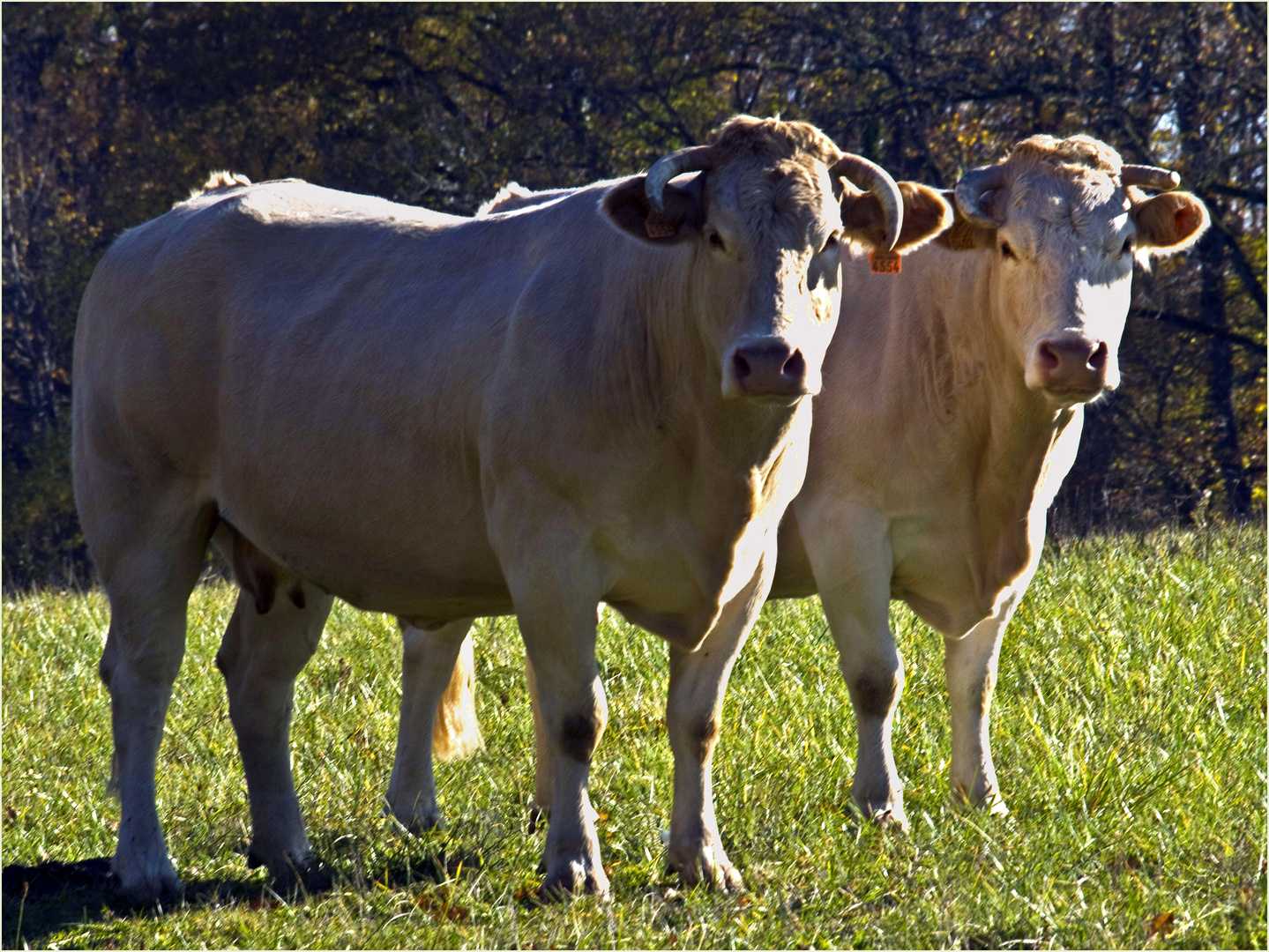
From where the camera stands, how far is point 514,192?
5.72m

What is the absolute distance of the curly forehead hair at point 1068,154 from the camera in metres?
4.68

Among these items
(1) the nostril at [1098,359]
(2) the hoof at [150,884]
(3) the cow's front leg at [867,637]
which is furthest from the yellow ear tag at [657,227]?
(2) the hoof at [150,884]

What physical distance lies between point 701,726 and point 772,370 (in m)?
1.36

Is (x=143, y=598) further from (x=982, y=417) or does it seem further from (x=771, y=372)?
(x=982, y=417)

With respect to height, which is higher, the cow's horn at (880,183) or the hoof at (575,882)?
the cow's horn at (880,183)

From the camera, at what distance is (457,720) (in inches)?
233

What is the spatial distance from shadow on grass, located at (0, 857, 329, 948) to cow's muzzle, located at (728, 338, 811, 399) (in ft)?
7.38

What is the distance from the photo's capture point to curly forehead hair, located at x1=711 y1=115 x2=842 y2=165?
387 cm

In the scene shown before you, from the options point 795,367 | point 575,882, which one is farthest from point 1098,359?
point 575,882

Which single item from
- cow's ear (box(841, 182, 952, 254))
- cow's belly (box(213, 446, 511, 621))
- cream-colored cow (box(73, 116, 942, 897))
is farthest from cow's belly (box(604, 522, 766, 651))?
cow's ear (box(841, 182, 952, 254))

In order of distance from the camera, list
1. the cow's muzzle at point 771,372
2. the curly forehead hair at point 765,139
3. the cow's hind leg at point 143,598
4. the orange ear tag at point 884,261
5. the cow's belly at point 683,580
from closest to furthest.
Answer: the cow's muzzle at point 771,372
the curly forehead hair at point 765,139
the cow's belly at point 683,580
the orange ear tag at point 884,261
the cow's hind leg at point 143,598

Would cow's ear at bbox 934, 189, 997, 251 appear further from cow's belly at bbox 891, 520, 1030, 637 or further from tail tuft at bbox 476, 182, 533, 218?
tail tuft at bbox 476, 182, 533, 218

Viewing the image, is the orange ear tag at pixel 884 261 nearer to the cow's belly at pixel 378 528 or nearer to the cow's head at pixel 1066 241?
the cow's head at pixel 1066 241

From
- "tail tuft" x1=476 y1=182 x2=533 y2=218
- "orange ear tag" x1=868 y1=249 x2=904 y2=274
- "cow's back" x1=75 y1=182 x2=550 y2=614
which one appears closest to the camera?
"orange ear tag" x1=868 y1=249 x2=904 y2=274
